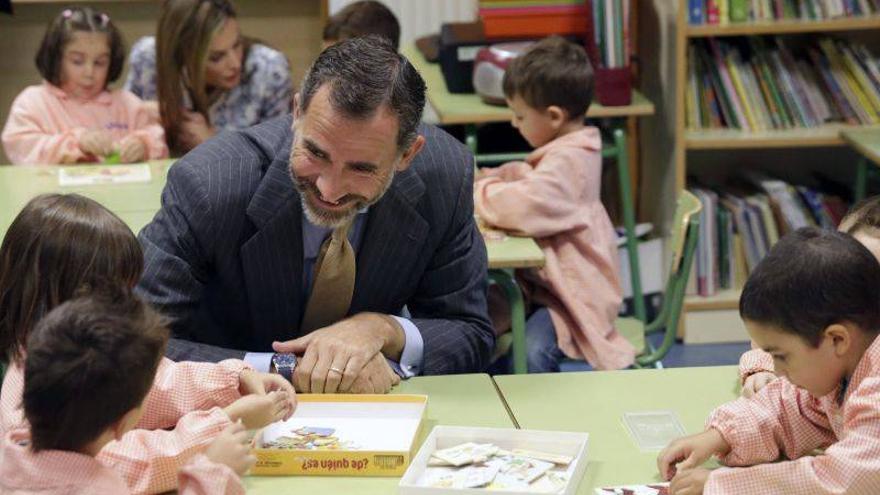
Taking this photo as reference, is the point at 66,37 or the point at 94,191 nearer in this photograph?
the point at 94,191

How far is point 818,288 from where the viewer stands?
1712 millimetres

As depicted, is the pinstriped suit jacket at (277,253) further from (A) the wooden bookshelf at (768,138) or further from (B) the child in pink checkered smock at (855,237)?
(A) the wooden bookshelf at (768,138)

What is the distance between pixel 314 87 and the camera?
2221 mm

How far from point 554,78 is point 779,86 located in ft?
4.65

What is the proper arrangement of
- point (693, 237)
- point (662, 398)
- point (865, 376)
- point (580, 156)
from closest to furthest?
point (865, 376) → point (662, 398) → point (693, 237) → point (580, 156)

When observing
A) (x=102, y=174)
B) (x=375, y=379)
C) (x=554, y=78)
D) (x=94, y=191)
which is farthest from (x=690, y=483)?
(x=102, y=174)

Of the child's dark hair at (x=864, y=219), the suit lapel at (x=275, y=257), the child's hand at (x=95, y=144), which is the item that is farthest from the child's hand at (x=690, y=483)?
the child's hand at (x=95, y=144)

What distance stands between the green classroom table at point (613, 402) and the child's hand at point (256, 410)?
399mm

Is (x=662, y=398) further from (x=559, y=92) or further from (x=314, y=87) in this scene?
(x=559, y=92)

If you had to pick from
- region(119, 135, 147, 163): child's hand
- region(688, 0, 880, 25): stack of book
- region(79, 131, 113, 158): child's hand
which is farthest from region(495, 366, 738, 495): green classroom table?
region(688, 0, 880, 25): stack of book

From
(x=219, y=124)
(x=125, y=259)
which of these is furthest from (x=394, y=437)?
(x=219, y=124)

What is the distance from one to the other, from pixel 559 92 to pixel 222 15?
1333 millimetres

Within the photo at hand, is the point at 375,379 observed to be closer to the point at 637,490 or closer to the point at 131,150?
the point at 637,490

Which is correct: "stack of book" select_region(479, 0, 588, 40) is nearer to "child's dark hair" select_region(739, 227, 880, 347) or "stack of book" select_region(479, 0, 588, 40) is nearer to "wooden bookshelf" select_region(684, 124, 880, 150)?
"wooden bookshelf" select_region(684, 124, 880, 150)
